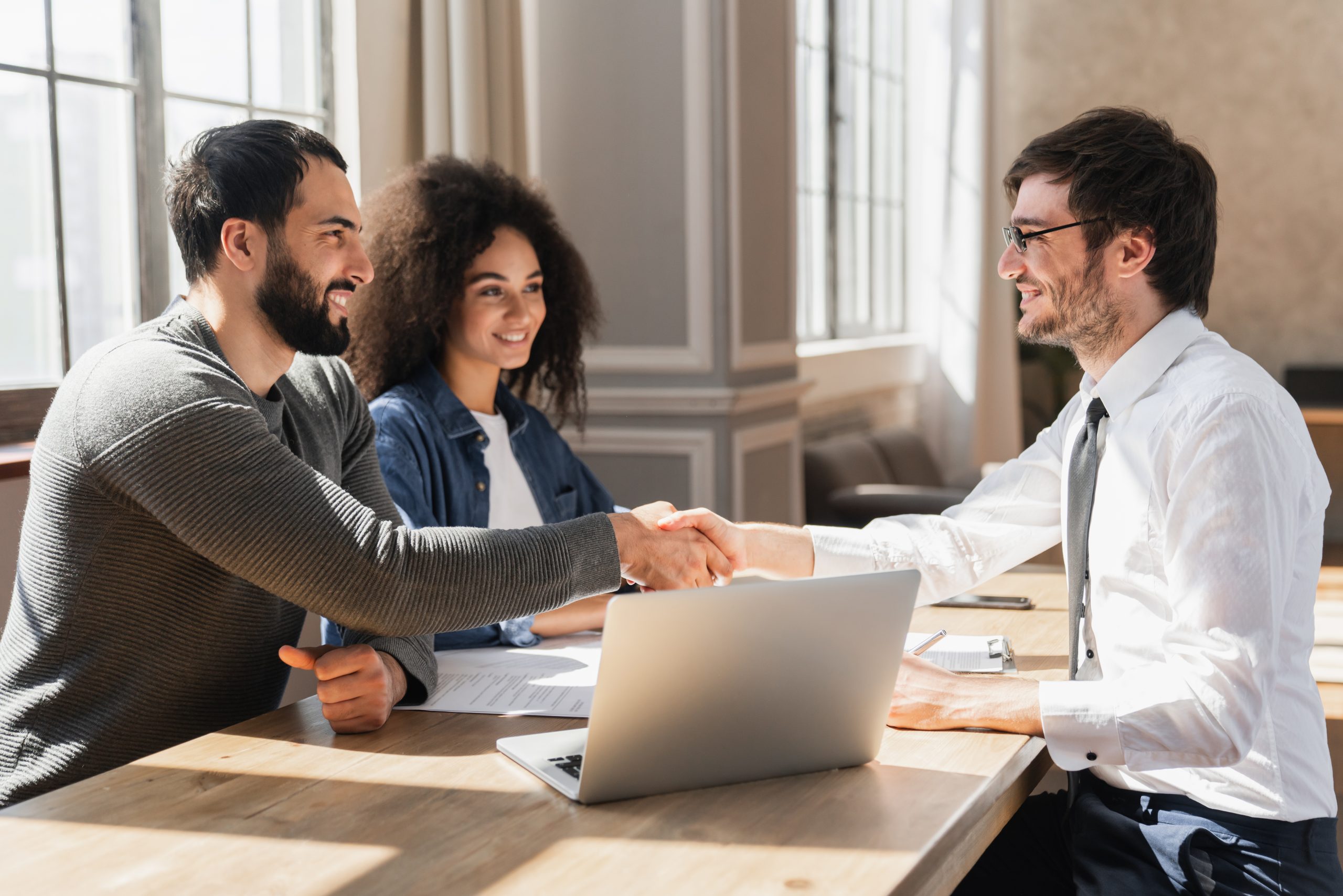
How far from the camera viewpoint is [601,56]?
143 inches

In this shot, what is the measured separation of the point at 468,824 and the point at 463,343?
4.43 feet

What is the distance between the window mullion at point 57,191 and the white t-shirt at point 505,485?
973mm

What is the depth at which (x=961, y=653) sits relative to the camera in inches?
64.8

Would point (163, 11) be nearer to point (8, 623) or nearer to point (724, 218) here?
point (724, 218)

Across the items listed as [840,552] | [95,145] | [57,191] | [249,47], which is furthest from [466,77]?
[840,552]

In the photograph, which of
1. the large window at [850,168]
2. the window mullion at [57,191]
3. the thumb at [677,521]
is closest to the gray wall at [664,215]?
the window mullion at [57,191]

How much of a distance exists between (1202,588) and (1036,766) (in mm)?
248

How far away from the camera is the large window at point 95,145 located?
2.54 metres

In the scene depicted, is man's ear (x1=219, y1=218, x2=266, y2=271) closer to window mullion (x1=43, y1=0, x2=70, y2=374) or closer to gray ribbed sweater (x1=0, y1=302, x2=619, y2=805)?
gray ribbed sweater (x1=0, y1=302, x2=619, y2=805)

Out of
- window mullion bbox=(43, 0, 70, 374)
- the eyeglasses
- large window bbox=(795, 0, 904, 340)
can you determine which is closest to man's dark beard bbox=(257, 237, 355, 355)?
the eyeglasses

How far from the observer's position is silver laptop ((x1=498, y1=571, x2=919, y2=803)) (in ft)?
3.59

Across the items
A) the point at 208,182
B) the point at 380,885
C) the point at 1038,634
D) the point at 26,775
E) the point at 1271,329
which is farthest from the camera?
the point at 1271,329

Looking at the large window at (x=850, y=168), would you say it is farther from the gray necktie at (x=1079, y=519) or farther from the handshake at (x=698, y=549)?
the gray necktie at (x=1079, y=519)

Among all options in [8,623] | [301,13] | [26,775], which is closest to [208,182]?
[8,623]
